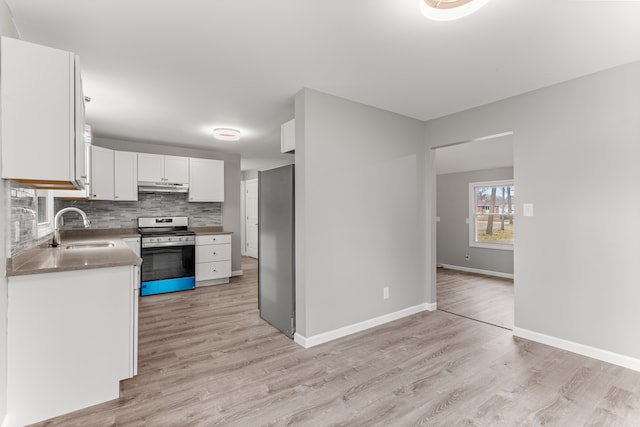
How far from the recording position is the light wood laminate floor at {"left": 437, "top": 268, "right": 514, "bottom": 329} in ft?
12.3

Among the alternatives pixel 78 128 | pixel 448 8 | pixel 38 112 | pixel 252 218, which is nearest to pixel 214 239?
pixel 252 218

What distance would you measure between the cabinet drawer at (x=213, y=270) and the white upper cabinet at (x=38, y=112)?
362 centimetres

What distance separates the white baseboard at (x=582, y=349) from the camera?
8.12ft

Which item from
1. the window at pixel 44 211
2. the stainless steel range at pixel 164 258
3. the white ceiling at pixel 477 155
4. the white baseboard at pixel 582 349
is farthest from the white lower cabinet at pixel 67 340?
the white ceiling at pixel 477 155

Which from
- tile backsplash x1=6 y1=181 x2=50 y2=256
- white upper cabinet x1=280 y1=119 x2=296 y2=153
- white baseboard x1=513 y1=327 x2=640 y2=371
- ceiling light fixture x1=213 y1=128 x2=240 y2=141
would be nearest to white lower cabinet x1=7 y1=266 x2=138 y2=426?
tile backsplash x1=6 y1=181 x2=50 y2=256

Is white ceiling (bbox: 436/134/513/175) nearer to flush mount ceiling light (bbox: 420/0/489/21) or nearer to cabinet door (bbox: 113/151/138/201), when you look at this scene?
flush mount ceiling light (bbox: 420/0/489/21)

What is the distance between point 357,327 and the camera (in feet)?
10.7

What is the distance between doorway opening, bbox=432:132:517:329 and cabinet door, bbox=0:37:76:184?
14.7 ft

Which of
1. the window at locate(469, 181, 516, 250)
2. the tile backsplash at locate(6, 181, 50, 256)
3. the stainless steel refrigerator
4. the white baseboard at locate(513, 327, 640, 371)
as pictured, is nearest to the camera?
the tile backsplash at locate(6, 181, 50, 256)

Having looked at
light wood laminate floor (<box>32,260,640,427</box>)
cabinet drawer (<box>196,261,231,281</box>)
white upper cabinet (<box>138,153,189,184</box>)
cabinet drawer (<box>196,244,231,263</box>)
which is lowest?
light wood laminate floor (<box>32,260,640,427</box>)

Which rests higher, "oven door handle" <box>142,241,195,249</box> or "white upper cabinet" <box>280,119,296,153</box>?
"white upper cabinet" <box>280,119,296,153</box>

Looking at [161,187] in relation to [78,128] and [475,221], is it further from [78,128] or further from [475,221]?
[475,221]

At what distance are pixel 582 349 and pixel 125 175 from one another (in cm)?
601

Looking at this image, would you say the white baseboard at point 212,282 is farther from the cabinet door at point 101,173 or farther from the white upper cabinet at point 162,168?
the cabinet door at point 101,173
